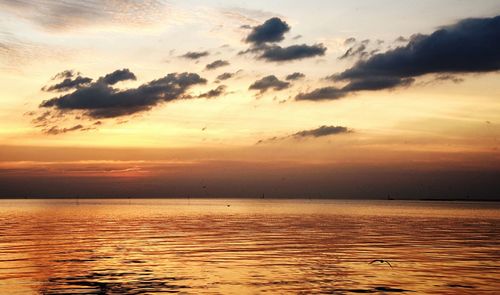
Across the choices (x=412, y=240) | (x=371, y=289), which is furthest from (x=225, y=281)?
(x=412, y=240)

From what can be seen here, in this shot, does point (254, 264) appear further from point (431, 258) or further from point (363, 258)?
point (431, 258)

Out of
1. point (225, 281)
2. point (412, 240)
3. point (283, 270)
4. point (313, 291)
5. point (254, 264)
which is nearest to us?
point (313, 291)

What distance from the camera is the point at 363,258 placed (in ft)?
199

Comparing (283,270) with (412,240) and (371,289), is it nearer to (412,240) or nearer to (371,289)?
A: (371,289)

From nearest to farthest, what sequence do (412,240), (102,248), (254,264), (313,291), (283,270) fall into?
(313,291) < (283,270) < (254,264) < (102,248) < (412,240)

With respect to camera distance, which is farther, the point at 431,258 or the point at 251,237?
the point at 251,237

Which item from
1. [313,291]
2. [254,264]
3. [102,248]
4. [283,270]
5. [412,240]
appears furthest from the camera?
[412,240]

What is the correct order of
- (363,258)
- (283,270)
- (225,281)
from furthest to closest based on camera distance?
1. (363,258)
2. (283,270)
3. (225,281)

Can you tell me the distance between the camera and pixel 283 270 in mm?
50688

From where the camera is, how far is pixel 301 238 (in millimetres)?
86875

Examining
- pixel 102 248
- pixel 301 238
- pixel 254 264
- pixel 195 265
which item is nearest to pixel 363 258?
pixel 254 264

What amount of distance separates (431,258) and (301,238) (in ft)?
94.6

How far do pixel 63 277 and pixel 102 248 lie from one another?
23.8 m

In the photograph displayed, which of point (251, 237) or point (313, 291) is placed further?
point (251, 237)
